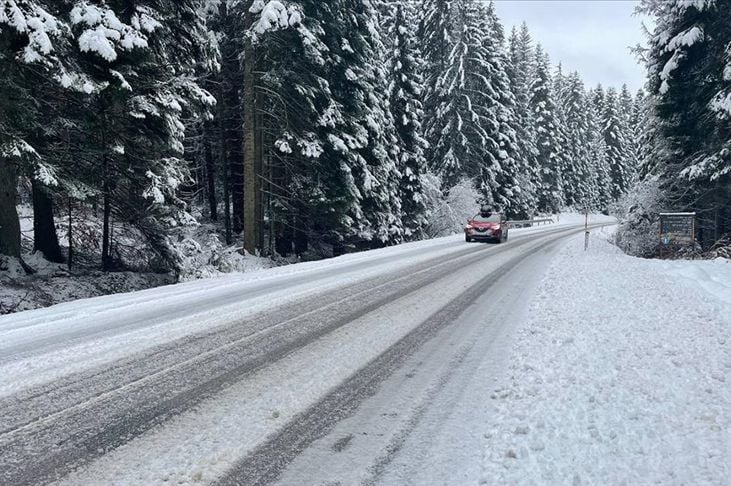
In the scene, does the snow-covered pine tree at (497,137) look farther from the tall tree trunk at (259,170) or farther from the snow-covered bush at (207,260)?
the snow-covered bush at (207,260)

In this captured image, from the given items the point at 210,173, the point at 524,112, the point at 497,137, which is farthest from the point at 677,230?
the point at 524,112

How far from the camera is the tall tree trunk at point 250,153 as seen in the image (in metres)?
16.0

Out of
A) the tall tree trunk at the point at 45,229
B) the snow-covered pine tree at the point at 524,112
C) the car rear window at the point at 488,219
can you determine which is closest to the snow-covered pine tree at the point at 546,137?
the snow-covered pine tree at the point at 524,112

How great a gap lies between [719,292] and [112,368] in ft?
36.2

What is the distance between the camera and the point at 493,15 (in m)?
52.2

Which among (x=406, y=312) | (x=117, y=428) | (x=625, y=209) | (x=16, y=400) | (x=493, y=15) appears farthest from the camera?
(x=493, y=15)

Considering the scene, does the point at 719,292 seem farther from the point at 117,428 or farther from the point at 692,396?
the point at 117,428

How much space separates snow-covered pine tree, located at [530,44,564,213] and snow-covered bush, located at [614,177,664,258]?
3774cm

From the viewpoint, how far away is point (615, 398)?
4.01 meters

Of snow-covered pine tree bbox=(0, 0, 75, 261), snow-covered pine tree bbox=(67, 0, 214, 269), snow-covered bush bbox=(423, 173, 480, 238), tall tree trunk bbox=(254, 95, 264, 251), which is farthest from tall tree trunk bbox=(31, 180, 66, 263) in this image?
snow-covered bush bbox=(423, 173, 480, 238)

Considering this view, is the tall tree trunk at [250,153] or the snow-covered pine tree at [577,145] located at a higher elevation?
the snow-covered pine tree at [577,145]

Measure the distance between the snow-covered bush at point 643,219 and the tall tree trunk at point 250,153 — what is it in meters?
16.7

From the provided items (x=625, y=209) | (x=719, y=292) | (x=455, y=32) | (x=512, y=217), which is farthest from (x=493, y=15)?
(x=719, y=292)

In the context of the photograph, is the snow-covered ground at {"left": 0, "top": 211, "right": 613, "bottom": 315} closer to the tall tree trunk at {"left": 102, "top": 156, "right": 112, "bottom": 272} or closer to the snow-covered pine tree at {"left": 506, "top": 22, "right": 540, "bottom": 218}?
the tall tree trunk at {"left": 102, "top": 156, "right": 112, "bottom": 272}
